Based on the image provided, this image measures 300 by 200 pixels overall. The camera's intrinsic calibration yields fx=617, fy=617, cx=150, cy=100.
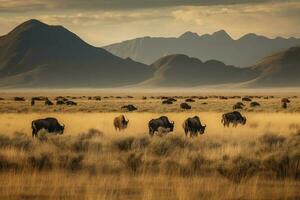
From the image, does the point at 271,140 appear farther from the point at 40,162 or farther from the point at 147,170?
the point at 40,162

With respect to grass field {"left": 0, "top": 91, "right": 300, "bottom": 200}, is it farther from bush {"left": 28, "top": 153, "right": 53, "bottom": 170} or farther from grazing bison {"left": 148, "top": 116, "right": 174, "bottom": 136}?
grazing bison {"left": 148, "top": 116, "right": 174, "bottom": 136}

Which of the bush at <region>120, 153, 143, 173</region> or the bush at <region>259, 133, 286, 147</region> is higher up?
the bush at <region>259, 133, 286, 147</region>

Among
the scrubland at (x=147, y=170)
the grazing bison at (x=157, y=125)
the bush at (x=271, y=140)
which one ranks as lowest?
the scrubland at (x=147, y=170)

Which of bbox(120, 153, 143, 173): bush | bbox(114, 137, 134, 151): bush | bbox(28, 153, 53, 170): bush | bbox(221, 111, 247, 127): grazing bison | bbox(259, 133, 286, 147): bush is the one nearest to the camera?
bbox(120, 153, 143, 173): bush

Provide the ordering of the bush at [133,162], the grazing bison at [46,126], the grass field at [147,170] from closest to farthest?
the grass field at [147,170] < the bush at [133,162] < the grazing bison at [46,126]

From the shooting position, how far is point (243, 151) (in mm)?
16938

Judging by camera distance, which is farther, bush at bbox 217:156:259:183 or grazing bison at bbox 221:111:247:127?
grazing bison at bbox 221:111:247:127

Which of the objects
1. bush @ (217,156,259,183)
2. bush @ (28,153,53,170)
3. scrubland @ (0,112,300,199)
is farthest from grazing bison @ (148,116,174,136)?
bush @ (217,156,259,183)

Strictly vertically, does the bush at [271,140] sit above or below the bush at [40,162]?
above

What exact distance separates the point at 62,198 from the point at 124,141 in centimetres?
695

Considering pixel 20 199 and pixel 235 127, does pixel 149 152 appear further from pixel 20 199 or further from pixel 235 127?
pixel 235 127

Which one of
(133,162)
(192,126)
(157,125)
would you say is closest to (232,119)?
(192,126)

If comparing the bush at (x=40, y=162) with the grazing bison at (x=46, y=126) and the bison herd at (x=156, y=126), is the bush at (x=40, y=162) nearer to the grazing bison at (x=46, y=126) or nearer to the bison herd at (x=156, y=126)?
the bison herd at (x=156, y=126)

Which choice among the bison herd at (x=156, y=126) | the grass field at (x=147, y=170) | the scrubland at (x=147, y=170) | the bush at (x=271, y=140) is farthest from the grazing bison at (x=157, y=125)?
the scrubland at (x=147, y=170)
